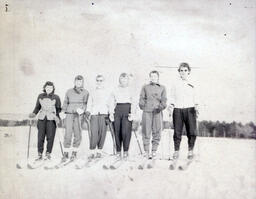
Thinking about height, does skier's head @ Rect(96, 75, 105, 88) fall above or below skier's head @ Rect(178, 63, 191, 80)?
below

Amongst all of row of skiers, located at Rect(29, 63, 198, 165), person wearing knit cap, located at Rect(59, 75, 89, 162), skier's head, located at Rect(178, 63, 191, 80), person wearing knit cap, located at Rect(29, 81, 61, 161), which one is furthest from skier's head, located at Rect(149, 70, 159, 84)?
person wearing knit cap, located at Rect(29, 81, 61, 161)

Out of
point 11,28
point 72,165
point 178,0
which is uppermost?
point 178,0

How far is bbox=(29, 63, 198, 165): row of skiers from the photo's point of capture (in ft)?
5.47

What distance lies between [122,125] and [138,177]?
27 cm

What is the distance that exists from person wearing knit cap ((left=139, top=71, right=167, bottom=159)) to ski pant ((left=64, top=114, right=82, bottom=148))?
323mm

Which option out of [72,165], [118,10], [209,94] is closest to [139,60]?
[118,10]

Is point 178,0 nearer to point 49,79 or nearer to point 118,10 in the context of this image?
point 118,10

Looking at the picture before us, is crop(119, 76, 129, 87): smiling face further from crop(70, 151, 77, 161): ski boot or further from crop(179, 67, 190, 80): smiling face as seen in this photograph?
crop(70, 151, 77, 161): ski boot

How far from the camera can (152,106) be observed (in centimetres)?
167

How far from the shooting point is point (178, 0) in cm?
169

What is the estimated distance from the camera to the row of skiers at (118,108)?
5.47 feet

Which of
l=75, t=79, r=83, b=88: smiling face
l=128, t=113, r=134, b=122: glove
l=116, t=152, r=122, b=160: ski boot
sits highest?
A: l=75, t=79, r=83, b=88: smiling face

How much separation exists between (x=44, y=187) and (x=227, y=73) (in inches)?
42.3

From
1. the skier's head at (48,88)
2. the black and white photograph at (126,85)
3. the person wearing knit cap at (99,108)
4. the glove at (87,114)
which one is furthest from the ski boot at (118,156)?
the skier's head at (48,88)
